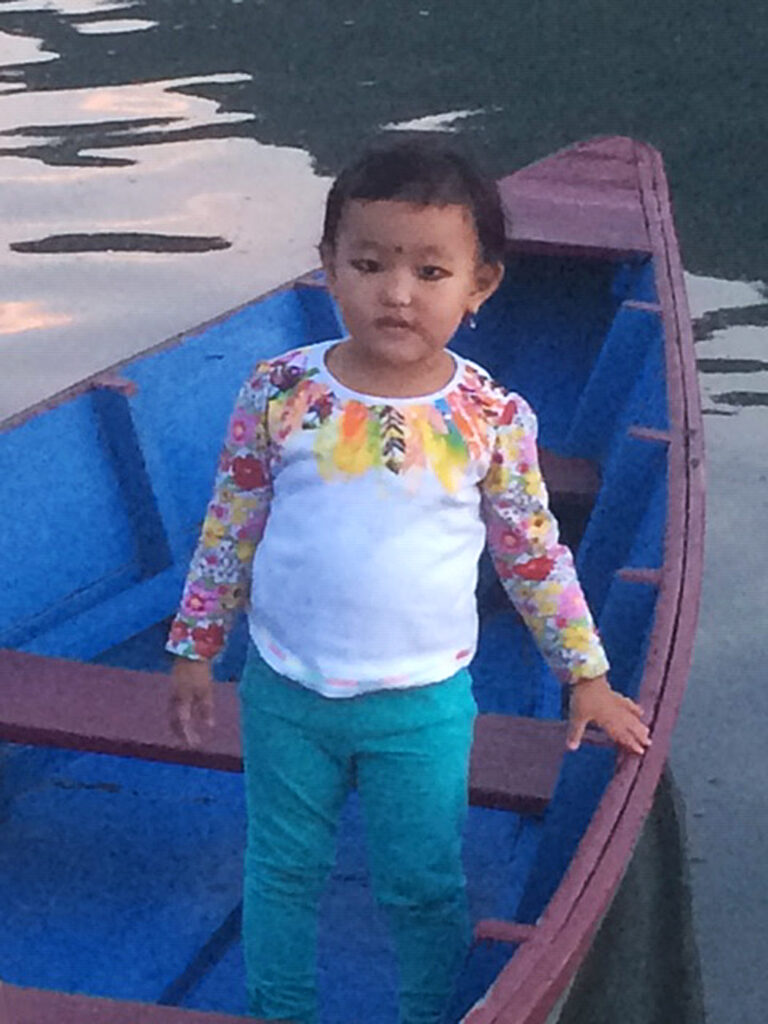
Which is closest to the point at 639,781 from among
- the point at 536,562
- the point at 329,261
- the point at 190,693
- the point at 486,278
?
the point at 536,562

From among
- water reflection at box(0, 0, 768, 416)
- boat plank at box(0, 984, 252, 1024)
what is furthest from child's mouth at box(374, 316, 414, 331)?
water reflection at box(0, 0, 768, 416)

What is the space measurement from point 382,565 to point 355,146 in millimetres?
907

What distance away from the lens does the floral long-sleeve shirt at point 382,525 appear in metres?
2.43

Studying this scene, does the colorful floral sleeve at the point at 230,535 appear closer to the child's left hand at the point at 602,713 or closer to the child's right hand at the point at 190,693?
the child's right hand at the point at 190,693

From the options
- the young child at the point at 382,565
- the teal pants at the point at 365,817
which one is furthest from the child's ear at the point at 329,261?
the teal pants at the point at 365,817

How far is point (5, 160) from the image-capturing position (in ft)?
36.1

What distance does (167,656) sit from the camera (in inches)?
180

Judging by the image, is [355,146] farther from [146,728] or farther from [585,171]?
[585,171]

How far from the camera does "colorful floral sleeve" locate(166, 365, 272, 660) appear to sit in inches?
99.8

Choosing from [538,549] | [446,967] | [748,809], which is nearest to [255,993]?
[446,967]

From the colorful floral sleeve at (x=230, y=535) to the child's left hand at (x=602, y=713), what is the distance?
0.54 m

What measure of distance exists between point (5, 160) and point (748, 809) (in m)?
7.99

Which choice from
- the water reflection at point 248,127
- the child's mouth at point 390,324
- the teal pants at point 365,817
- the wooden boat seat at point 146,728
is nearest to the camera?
the child's mouth at point 390,324

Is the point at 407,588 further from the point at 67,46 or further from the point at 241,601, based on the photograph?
the point at 67,46
